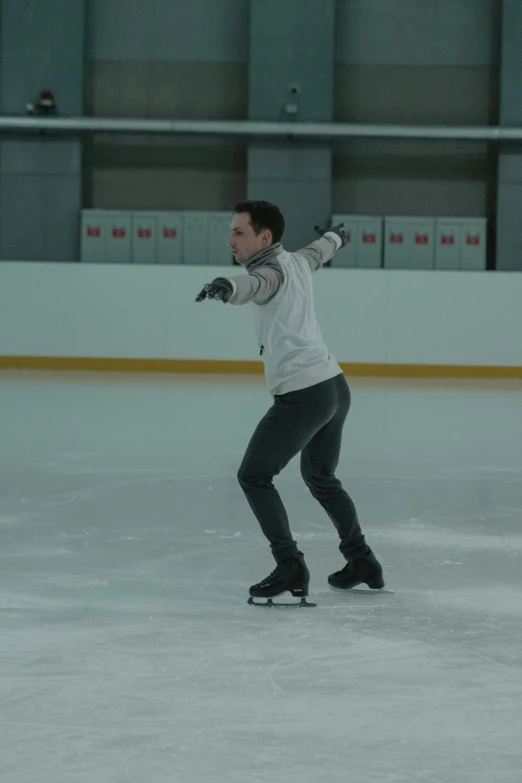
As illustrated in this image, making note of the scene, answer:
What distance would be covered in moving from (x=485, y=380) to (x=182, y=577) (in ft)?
38.1

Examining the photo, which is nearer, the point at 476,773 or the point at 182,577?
the point at 476,773

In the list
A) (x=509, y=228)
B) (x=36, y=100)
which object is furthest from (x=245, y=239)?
(x=36, y=100)

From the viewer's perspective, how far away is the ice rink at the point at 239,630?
7.54ft

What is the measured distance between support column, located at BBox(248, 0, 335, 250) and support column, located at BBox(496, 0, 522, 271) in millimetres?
2602

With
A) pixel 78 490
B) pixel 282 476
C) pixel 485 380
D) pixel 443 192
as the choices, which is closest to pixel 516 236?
pixel 443 192

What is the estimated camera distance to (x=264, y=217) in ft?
11.3

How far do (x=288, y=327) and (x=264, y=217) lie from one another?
348 millimetres

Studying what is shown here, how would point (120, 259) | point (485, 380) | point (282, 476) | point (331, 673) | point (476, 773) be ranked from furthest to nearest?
1. point (120, 259)
2. point (485, 380)
3. point (282, 476)
4. point (331, 673)
5. point (476, 773)

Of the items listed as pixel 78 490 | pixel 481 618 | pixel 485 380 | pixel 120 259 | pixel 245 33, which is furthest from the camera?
pixel 245 33

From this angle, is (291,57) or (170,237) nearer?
(170,237)

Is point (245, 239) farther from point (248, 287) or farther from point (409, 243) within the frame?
point (409, 243)

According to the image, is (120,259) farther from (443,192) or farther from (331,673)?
(331,673)

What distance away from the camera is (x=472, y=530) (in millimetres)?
4898

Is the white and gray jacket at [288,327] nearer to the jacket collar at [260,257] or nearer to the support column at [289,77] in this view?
the jacket collar at [260,257]
